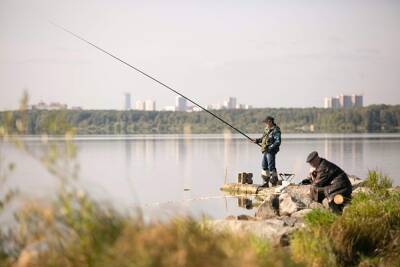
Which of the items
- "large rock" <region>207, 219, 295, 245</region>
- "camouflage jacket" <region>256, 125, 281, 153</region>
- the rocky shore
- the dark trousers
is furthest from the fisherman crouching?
the dark trousers

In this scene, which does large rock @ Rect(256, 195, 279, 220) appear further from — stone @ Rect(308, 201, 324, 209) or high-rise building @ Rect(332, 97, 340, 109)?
high-rise building @ Rect(332, 97, 340, 109)

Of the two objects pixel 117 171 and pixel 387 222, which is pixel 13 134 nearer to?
pixel 387 222

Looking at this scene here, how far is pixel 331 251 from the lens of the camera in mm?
7070

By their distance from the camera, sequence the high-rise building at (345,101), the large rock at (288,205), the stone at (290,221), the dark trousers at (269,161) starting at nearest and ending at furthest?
the stone at (290,221) → the large rock at (288,205) → the dark trousers at (269,161) → the high-rise building at (345,101)

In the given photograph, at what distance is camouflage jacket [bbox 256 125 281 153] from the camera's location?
17797mm

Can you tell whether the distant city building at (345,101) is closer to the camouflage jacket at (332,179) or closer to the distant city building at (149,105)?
the distant city building at (149,105)

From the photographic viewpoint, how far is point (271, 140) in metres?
17.9

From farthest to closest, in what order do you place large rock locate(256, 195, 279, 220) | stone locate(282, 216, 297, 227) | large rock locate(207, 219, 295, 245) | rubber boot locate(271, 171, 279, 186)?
rubber boot locate(271, 171, 279, 186), large rock locate(256, 195, 279, 220), stone locate(282, 216, 297, 227), large rock locate(207, 219, 295, 245)

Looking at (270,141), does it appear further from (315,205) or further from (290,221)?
(290,221)

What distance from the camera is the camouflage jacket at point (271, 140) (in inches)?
701

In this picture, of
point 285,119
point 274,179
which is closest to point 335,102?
point 285,119

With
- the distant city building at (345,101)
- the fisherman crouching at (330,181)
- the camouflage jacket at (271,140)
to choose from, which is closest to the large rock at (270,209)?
the fisherman crouching at (330,181)

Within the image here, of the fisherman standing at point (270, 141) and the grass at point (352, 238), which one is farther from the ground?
the fisherman standing at point (270, 141)

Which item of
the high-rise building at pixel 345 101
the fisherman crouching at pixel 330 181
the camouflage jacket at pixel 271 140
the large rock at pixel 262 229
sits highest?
the high-rise building at pixel 345 101
